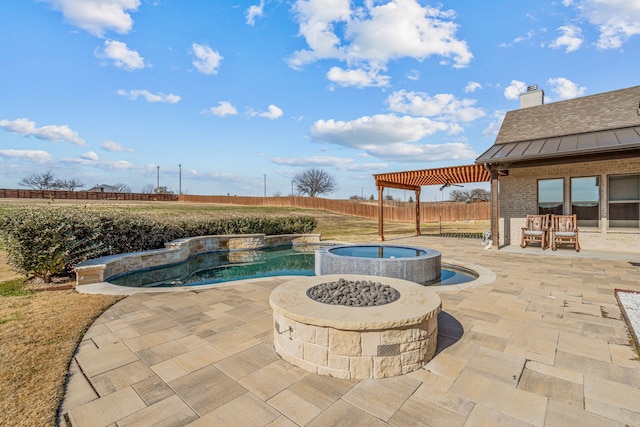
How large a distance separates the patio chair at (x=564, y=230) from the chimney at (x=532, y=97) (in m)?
5.31

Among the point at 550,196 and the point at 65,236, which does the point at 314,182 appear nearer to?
the point at 550,196

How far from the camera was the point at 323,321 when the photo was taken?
2.30m

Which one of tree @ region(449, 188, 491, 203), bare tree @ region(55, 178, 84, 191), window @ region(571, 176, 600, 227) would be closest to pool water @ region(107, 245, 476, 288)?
window @ region(571, 176, 600, 227)

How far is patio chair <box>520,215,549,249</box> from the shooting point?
884cm

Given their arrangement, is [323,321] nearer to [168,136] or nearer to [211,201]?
[168,136]

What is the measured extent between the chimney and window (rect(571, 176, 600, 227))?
4294mm

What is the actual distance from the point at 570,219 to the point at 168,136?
20.4 meters

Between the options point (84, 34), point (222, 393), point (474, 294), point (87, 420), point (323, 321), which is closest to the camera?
point (87, 420)

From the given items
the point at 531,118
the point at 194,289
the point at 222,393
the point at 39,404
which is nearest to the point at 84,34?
the point at 194,289

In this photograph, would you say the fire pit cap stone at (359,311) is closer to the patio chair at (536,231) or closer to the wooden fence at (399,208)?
the patio chair at (536,231)

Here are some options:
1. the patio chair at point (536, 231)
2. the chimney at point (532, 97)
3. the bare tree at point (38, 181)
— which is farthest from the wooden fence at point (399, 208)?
the bare tree at point (38, 181)

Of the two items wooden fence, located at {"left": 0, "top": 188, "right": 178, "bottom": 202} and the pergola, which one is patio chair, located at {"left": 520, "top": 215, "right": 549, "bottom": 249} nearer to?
the pergola

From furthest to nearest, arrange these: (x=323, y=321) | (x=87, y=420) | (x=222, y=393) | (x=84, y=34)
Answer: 1. (x=84, y=34)
2. (x=323, y=321)
3. (x=222, y=393)
4. (x=87, y=420)

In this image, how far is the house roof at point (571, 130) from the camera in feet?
24.5
